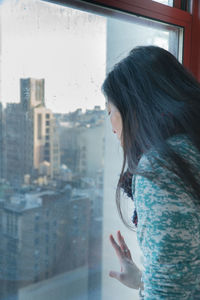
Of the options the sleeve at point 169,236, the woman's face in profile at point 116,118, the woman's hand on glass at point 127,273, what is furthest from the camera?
the woman's hand on glass at point 127,273

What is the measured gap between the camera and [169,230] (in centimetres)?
53

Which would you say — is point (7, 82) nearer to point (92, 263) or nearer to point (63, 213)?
point (63, 213)

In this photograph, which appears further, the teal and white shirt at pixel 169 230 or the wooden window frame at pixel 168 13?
the wooden window frame at pixel 168 13

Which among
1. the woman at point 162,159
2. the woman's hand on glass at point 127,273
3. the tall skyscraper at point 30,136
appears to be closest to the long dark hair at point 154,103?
the woman at point 162,159

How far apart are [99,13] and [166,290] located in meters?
0.86

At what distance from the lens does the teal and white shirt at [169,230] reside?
534 mm

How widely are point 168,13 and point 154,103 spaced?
Answer: 70 centimetres

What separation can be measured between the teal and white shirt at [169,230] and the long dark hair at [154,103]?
0.07 ft

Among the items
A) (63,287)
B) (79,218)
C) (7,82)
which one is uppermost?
(7,82)

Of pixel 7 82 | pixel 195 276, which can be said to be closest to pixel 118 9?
pixel 7 82

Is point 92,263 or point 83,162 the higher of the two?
point 83,162

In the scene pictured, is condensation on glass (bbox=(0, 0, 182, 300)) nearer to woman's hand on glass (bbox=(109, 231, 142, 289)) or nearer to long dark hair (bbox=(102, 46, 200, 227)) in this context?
long dark hair (bbox=(102, 46, 200, 227))

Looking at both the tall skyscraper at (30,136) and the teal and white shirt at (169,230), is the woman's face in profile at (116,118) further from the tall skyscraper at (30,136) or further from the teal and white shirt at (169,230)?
the tall skyscraper at (30,136)

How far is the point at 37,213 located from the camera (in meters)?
1.36
